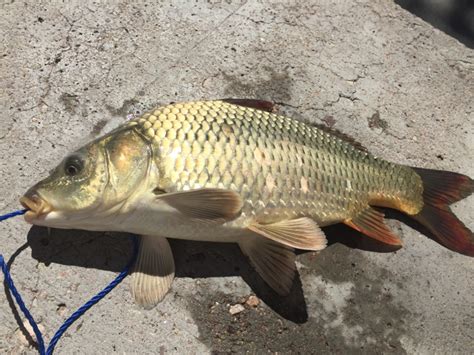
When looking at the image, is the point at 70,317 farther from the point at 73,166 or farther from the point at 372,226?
the point at 372,226

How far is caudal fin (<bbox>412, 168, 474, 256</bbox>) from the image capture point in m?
2.78

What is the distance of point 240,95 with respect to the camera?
3090 mm

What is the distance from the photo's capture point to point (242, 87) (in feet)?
10.2

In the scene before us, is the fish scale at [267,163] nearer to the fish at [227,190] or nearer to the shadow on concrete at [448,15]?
the fish at [227,190]

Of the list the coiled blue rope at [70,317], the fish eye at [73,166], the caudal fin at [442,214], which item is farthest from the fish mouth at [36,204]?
the caudal fin at [442,214]

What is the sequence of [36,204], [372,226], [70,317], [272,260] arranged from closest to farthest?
[36,204], [70,317], [272,260], [372,226]

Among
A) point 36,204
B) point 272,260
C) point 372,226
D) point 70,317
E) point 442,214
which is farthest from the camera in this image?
point 442,214

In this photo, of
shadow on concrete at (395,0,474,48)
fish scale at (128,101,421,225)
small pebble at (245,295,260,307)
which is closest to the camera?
fish scale at (128,101,421,225)

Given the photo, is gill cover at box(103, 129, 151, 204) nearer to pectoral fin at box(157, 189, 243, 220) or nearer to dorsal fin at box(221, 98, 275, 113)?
pectoral fin at box(157, 189, 243, 220)

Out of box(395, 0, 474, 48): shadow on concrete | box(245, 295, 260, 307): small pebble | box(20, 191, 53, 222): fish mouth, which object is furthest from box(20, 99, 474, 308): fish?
box(395, 0, 474, 48): shadow on concrete

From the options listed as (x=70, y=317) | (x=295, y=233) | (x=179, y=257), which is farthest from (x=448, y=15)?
(x=70, y=317)

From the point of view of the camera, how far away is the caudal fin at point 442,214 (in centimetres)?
278

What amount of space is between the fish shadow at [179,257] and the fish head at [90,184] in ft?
1.07

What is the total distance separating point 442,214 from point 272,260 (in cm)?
102
